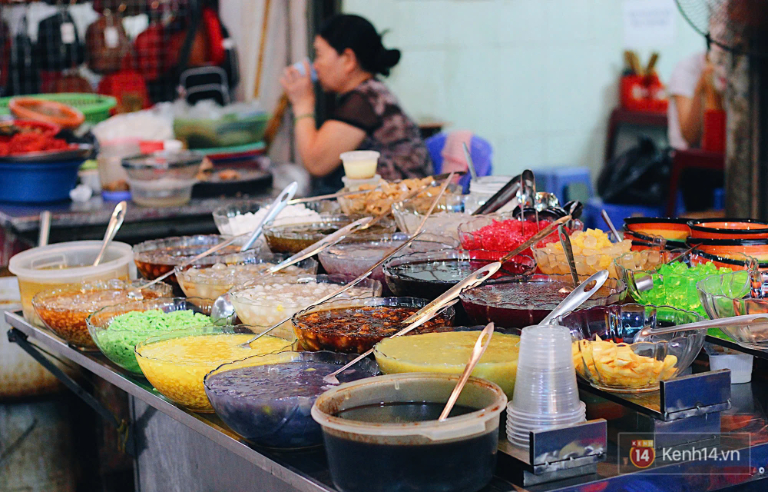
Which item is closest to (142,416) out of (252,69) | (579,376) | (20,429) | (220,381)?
(20,429)

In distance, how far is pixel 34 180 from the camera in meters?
3.72

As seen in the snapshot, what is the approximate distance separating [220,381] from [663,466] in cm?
63

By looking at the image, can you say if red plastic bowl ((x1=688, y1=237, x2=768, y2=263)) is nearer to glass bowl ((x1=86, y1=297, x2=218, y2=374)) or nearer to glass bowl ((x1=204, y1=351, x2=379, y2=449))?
glass bowl ((x1=204, y1=351, x2=379, y2=449))

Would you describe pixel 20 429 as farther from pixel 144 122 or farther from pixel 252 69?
pixel 252 69

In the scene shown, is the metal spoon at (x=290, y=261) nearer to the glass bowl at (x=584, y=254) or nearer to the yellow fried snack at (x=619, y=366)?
the glass bowl at (x=584, y=254)

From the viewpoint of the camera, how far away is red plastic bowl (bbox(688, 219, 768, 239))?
64.0 inches

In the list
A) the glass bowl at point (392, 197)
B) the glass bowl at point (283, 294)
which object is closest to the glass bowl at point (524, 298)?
the glass bowl at point (283, 294)

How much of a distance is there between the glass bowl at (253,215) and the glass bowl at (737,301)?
1.12 m

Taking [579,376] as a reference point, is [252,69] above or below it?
above

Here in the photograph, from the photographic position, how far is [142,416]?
7.08 feet

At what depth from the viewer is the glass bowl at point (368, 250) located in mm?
1800

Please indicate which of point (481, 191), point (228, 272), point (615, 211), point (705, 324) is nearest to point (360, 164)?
point (481, 191)

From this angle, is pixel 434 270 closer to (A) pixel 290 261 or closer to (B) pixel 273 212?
(A) pixel 290 261

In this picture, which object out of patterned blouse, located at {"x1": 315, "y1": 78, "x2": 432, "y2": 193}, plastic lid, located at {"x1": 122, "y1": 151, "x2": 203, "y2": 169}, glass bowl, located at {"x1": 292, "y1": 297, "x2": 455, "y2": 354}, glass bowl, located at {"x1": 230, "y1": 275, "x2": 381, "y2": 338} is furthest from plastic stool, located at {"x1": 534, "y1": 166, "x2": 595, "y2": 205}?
glass bowl, located at {"x1": 292, "y1": 297, "x2": 455, "y2": 354}
